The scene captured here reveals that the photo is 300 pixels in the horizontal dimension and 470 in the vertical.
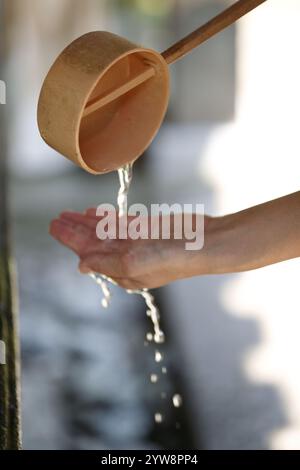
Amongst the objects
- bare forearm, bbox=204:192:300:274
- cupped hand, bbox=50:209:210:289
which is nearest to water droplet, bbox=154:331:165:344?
cupped hand, bbox=50:209:210:289

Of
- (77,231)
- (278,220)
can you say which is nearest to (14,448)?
(77,231)

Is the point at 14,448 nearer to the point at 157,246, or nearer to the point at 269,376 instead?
the point at 157,246

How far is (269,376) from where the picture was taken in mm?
2875

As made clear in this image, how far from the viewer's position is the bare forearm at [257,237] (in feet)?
5.27

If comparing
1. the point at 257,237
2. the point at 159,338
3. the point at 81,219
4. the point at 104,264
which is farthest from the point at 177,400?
the point at 257,237

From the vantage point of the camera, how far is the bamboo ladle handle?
1400 millimetres

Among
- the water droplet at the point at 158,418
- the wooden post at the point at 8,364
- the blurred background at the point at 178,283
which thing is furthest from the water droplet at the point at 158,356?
Result: the wooden post at the point at 8,364

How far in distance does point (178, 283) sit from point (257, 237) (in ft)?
5.72

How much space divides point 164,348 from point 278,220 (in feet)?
4.79

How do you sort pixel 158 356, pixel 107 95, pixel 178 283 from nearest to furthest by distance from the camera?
pixel 107 95
pixel 158 356
pixel 178 283

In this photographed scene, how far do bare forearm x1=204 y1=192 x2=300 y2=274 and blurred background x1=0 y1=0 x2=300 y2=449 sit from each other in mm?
1022

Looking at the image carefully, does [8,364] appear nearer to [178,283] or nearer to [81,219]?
[81,219]

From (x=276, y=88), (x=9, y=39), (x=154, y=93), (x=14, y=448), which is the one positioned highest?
(x=9, y=39)

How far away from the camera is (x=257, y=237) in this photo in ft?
5.40
